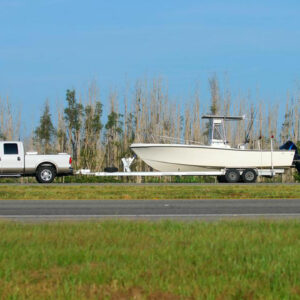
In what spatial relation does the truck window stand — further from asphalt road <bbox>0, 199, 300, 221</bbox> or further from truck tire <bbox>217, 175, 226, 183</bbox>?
asphalt road <bbox>0, 199, 300, 221</bbox>

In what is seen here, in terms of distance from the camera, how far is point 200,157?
30594mm

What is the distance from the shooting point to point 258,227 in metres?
10.4

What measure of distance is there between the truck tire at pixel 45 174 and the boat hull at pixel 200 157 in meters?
4.48

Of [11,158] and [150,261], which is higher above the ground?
[11,158]

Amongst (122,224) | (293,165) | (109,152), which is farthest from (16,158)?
(122,224)

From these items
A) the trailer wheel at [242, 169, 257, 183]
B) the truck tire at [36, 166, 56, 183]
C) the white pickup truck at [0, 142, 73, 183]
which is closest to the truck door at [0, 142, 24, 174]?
the white pickup truck at [0, 142, 73, 183]

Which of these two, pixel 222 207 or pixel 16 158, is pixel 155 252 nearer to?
pixel 222 207

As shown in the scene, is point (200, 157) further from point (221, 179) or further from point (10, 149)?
point (10, 149)

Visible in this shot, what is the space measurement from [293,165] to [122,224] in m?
22.0

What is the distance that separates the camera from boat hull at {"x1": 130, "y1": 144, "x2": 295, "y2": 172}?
30.5m

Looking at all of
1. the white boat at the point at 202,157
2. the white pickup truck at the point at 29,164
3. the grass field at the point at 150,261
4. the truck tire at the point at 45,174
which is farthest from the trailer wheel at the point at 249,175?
the grass field at the point at 150,261

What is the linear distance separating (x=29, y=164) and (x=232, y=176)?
9.54 m

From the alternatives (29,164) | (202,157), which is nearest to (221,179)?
(202,157)

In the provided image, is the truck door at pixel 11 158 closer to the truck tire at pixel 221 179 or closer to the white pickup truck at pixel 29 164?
the white pickup truck at pixel 29 164
